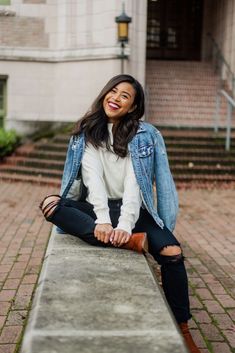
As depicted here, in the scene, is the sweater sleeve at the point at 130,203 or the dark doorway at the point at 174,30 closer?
the sweater sleeve at the point at 130,203

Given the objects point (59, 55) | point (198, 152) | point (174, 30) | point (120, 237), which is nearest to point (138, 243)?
point (120, 237)

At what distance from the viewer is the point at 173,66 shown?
16078 mm

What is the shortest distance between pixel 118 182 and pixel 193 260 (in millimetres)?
2015

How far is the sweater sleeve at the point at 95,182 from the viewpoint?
3422mm

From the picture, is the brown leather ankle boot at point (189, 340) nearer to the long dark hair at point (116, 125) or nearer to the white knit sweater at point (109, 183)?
the white knit sweater at point (109, 183)

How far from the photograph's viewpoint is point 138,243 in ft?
10.7

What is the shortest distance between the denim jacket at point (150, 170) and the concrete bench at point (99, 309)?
48 cm

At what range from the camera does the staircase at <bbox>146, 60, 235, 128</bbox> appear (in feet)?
43.5

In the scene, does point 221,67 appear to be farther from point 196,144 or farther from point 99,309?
point 99,309

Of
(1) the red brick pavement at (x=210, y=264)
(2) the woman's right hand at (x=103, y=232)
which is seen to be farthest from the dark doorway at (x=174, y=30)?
(2) the woman's right hand at (x=103, y=232)

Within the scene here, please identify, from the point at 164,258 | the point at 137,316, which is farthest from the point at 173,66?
the point at 137,316

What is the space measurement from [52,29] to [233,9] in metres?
4.93

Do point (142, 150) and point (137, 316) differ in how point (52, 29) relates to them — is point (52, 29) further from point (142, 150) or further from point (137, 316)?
point (137, 316)

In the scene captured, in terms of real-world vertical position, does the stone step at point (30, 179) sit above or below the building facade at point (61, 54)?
below
